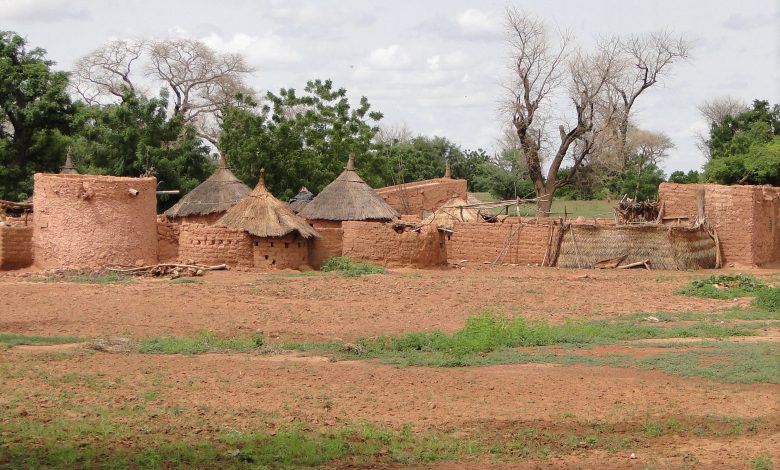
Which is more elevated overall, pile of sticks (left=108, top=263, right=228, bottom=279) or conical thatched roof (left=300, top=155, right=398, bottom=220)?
conical thatched roof (left=300, top=155, right=398, bottom=220)

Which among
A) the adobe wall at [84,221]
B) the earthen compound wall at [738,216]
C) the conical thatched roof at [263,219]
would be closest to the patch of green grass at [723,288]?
the earthen compound wall at [738,216]

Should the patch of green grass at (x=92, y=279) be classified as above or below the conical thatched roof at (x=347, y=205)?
below

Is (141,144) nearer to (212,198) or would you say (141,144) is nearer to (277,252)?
(212,198)

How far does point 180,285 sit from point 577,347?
7.65 meters

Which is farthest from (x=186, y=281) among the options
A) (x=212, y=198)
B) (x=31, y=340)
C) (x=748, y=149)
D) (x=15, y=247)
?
(x=748, y=149)

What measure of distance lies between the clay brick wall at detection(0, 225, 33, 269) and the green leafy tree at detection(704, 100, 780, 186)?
847 inches

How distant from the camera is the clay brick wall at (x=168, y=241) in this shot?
21906 millimetres

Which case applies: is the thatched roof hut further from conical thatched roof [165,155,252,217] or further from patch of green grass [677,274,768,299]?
patch of green grass [677,274,768,299]

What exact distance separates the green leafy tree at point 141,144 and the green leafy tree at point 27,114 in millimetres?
810

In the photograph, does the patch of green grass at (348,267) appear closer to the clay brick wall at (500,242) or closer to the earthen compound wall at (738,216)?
the clay brick wall at (500,242)

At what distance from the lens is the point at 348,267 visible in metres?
21.3

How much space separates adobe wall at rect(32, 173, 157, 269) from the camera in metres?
19.8

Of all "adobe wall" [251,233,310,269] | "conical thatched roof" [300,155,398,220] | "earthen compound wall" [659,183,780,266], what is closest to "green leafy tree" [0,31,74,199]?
"conical thatched roof" [300,155,398,220]

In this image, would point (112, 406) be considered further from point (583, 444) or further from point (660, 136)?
point (660, 136)
